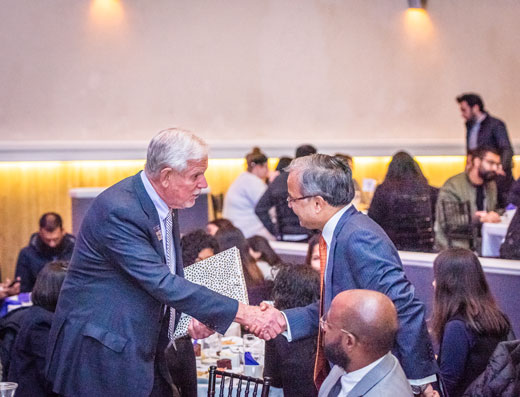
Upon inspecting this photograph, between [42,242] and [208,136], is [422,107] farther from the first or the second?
[42,242]

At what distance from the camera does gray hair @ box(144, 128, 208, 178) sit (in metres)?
2.72

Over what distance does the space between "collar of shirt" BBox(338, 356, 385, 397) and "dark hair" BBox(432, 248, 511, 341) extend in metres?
1.37

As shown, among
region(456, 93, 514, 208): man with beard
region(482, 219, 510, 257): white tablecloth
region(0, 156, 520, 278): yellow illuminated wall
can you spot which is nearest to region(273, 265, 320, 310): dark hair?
region(482, 219, 510, 257): white tablecloth

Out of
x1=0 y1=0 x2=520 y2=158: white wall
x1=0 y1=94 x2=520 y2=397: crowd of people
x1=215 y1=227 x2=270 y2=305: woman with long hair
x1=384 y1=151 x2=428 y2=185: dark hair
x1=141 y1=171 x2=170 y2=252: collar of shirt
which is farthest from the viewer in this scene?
x1=0 y1=0 x2=520 y2=158: white wall

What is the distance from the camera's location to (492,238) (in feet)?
21.4

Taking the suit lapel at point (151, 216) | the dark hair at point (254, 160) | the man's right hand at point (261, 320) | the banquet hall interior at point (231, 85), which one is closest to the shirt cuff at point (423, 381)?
the man's right hand at point (261, 320)

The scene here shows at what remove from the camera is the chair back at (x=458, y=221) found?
6.84 m

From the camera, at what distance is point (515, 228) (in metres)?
5.51

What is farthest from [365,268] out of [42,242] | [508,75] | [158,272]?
[508,75]

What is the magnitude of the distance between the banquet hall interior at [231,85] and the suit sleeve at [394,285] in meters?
4.47

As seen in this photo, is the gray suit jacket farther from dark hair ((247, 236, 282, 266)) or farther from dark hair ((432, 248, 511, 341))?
dark hair ((247, 236, 282, 266))

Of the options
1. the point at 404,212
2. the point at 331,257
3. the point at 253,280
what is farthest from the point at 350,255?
the point at 404,212

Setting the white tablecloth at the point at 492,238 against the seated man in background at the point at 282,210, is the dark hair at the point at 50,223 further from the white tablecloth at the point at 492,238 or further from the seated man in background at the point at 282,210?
the white tablecloth at the point at 492,238

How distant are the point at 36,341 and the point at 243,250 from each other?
1703 millimetres
